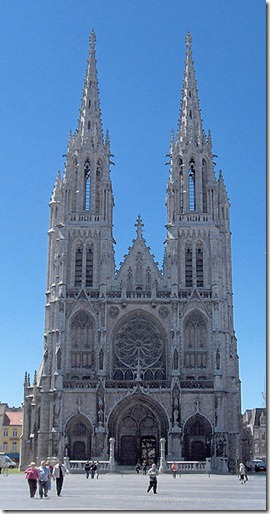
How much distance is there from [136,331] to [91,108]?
20.2 meters

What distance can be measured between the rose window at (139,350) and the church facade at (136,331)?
0.25 ft

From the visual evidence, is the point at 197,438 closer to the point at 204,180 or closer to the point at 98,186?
the point at 204,180

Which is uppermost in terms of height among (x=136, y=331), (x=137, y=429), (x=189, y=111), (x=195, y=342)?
(x=189, y=111)

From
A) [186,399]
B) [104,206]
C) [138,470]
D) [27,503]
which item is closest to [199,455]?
[186,399]

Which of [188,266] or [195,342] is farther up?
[188,266]

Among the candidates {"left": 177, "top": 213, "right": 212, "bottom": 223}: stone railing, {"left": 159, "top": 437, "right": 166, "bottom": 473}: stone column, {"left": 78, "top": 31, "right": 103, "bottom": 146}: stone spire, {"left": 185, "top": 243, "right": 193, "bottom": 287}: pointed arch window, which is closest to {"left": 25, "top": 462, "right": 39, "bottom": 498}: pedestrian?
{"left": 159, "top": 437, "right": 166, "bottom": 473}: stone column

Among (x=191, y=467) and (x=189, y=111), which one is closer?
(x=191, y=467)

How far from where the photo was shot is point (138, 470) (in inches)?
1914

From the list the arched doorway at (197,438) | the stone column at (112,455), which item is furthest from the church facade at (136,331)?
the stone column at (112,455)

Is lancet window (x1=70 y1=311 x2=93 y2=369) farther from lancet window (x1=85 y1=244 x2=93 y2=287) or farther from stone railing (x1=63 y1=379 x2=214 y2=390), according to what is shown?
lancet window (x1=85 y1=244 x2=93 y2=287)

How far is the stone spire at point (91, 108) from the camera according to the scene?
211 ft

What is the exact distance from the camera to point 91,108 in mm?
65250

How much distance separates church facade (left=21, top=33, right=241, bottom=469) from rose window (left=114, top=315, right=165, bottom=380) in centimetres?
8

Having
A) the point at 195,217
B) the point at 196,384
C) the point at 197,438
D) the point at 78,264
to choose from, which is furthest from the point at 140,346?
the point at 195,217
